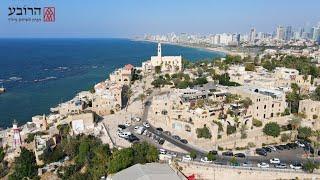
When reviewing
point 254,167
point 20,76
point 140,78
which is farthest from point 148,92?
point 20,76

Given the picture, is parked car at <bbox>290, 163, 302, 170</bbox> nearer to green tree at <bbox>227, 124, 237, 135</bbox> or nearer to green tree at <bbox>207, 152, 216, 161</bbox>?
green tree at <bbox>207, 152, 216, 161</bbox>

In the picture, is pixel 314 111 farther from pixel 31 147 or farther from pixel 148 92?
pixel 31 147

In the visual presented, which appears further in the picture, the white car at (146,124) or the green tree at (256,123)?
the white car at (146,124)

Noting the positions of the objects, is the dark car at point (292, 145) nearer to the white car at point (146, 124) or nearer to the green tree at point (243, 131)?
the green tree at point (243, 131)

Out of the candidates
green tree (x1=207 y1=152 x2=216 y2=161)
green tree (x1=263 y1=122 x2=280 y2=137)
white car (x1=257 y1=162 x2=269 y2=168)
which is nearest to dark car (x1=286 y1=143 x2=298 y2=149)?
green tree (x1=263 y1=122 x2=280 y2=137)

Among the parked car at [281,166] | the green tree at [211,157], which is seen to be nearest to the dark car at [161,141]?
the green tree at [211,157]

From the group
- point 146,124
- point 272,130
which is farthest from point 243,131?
point 146,124
